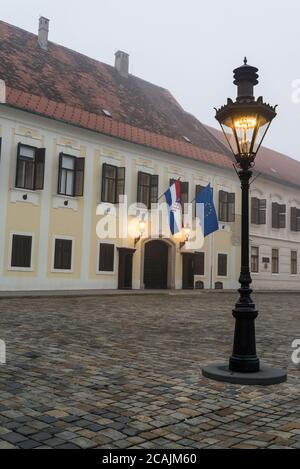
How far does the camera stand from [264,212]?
31.8 metres

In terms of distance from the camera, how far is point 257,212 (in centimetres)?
3148

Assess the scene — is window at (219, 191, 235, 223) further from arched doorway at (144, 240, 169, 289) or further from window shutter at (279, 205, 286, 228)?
window shutter at (279, 205, 286, 228)

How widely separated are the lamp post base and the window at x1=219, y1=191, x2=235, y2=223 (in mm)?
23566

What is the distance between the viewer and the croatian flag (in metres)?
24.0

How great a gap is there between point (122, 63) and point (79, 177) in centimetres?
1089

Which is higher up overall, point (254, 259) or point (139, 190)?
point (139, 190)

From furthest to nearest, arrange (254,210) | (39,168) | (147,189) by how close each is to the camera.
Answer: (254,210) < (147,189) < (39,168)

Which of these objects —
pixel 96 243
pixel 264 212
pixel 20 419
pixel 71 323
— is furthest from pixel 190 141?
pixel 20 419

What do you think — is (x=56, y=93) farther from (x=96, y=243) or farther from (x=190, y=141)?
(x=190, y=141)

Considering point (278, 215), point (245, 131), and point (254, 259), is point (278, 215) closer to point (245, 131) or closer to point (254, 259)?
point (254, 259)

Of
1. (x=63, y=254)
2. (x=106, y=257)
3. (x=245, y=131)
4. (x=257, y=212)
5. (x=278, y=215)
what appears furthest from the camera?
(x=278, y=215)

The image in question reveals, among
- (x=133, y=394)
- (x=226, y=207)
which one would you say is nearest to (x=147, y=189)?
(x=226, y=207)

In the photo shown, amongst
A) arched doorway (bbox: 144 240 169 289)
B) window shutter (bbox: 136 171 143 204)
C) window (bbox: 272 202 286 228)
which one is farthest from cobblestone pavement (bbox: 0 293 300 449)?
window (bbox: 272 202 286 228)

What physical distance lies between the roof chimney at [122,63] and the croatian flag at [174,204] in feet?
30.2
